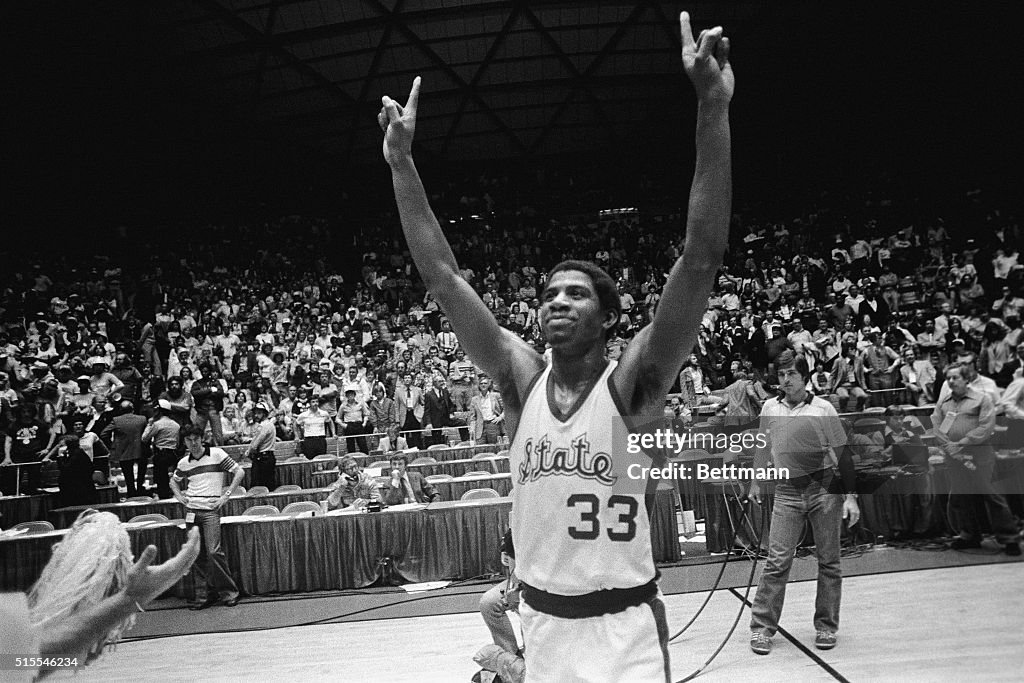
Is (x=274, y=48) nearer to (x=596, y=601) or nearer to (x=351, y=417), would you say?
(x=351, y=417)

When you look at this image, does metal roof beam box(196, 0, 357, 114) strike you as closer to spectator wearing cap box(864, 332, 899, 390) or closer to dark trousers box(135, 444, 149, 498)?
dark trousers box(135, 444, 149, 498)

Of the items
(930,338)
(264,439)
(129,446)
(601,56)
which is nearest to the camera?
(129,446)

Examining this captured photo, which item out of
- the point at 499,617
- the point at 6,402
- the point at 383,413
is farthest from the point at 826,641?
the point at 6,402

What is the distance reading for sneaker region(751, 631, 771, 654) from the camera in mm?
5241

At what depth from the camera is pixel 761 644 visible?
5.25 metres

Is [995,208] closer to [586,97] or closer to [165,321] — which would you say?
[586,97]

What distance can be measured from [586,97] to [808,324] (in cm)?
1058

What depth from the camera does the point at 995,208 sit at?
1688 cm

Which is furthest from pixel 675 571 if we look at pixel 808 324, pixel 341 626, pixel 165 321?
pixel 165 321

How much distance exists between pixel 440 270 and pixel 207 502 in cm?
657

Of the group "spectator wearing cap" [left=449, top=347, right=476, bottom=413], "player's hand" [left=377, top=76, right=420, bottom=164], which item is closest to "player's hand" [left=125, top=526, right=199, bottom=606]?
"player's hand" [left=377, top=76, right=420, bottom=164]

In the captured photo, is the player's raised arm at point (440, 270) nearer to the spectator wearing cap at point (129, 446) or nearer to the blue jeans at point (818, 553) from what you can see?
the blue jeans at point (818, 553)

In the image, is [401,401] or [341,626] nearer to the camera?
[341,626]

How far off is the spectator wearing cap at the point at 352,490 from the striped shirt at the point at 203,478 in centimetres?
128
